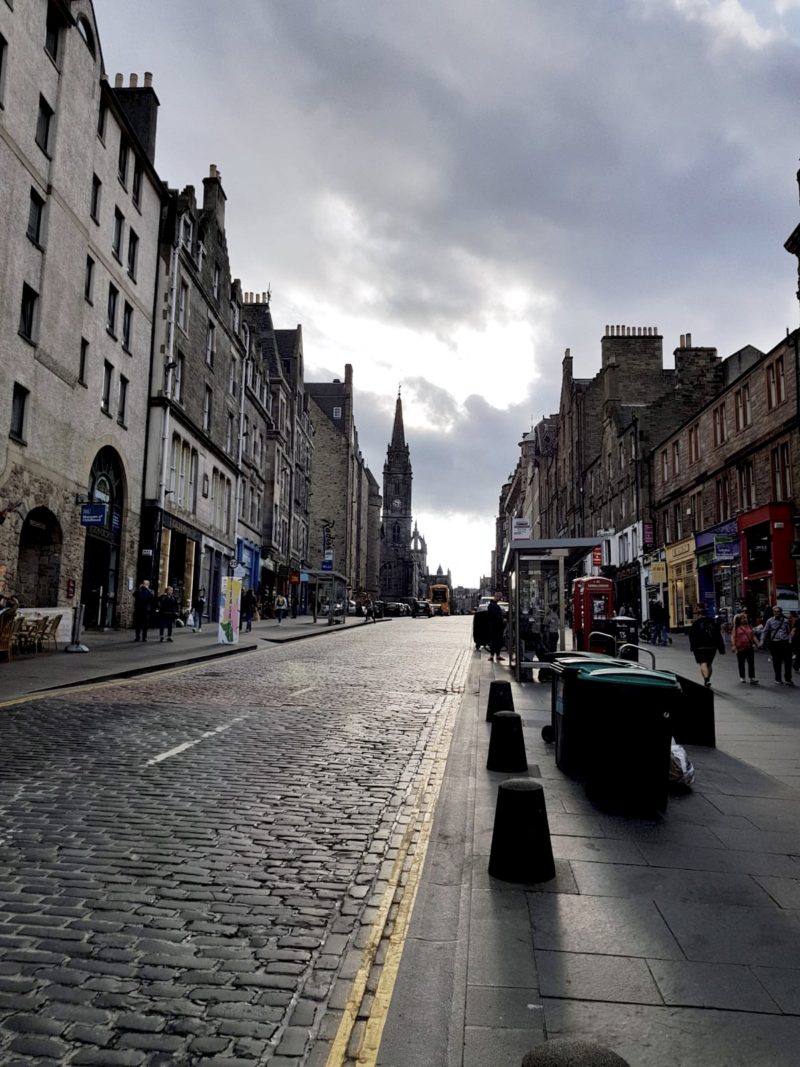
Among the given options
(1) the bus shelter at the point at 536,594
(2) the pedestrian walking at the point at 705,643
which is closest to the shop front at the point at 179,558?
(1) the bus shelter at the point at 536,594

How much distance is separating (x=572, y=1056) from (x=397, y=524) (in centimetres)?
15129

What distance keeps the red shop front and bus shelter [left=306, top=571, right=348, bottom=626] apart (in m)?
21.2

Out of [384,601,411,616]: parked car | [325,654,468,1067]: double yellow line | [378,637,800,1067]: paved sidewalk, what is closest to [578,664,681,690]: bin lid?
[378,637,800,1067]: paved sidewalk

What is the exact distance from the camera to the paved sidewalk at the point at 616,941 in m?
2.77

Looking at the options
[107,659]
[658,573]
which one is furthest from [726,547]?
[107,659]

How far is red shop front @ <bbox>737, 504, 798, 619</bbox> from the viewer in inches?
973

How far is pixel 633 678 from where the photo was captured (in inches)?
247

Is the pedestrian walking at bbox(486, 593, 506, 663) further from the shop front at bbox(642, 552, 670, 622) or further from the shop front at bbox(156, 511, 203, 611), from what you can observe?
the shop front at bbox(642, 552, 670, 622)

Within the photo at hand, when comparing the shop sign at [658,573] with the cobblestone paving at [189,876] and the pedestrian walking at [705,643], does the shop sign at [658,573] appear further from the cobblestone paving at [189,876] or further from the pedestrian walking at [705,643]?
the cobblestone paving at [189,876]

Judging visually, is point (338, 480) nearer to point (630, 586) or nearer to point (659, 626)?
point (630, 586)

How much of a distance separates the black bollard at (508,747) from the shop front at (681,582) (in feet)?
89.2

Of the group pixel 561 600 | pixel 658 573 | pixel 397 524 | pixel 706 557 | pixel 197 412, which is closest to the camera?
pixel 561 600

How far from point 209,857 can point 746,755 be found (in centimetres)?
615

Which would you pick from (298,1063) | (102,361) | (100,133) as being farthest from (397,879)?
(100,133)
